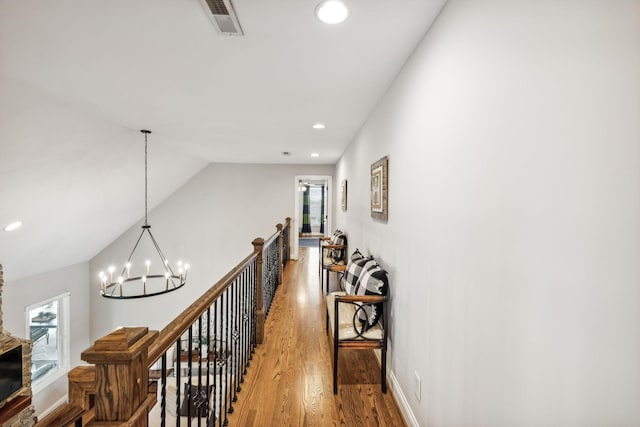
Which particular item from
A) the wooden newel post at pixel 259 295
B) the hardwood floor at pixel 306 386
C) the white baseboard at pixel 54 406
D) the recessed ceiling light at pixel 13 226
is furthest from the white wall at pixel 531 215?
the white baseboard at pixel 54 406

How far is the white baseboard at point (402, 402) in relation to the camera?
6.09ft

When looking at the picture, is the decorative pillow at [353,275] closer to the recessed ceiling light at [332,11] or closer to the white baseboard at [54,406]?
the recessed ceiling light at [332,11]

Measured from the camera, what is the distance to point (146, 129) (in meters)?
3.99

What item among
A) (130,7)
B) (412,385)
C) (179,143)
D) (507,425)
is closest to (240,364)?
(412,385)

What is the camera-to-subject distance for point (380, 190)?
2.77 m

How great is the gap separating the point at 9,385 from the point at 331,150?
506 centimetres

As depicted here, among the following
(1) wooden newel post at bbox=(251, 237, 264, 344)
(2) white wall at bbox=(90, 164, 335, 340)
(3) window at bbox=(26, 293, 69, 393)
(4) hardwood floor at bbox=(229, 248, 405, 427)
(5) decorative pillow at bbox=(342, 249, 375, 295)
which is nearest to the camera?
(4) hardwood floor at bbox=(229, 248, 405, 427)

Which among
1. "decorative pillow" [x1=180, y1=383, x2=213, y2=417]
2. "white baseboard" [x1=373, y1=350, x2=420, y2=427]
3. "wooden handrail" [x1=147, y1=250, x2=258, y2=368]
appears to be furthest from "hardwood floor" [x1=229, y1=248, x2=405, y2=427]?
"wooden handrail" [x1=147, y1=250, x2=258, y2=368]

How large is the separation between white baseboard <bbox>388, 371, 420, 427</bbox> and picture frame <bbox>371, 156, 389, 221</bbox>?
4.05 feet

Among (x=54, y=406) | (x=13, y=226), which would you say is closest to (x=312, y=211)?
(x=54, y=406)

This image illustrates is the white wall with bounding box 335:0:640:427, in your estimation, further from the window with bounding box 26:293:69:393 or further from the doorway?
the doorway

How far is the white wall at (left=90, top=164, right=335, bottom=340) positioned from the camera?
7.48 metres

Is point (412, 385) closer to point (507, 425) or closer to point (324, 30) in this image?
point (507, 425)

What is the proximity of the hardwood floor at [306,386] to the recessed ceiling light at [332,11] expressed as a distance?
2332 millimetres
